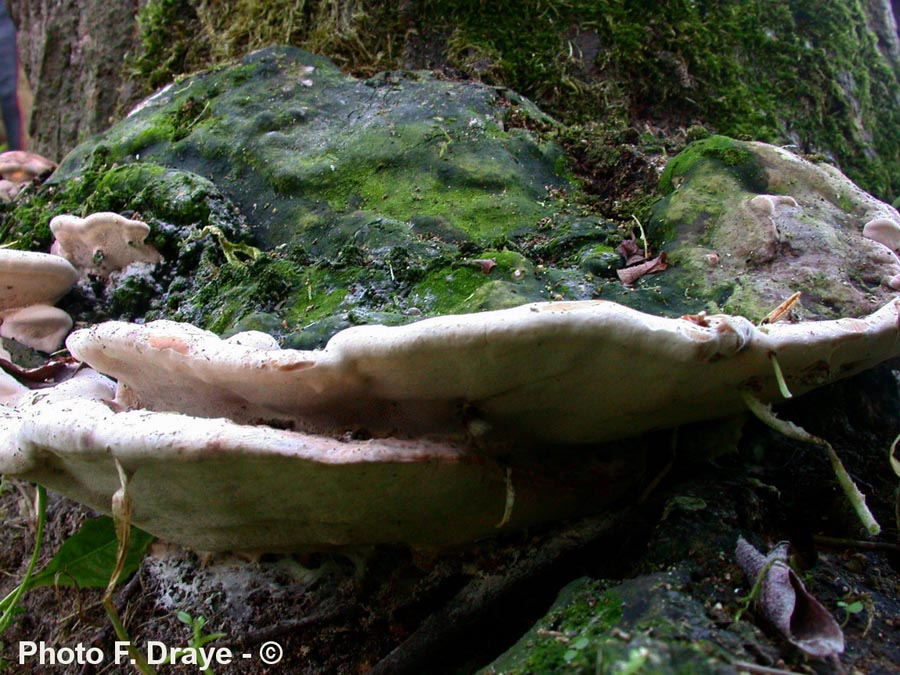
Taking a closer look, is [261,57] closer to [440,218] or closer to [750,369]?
[440,218]

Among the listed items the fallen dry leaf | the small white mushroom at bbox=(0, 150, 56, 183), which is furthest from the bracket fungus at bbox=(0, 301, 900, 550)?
the small white mushroom at bbox=(0, 150, 56, 183)

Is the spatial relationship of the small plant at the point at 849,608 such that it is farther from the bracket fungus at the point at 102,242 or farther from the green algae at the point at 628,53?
the bracket fungus at the point at 102,242

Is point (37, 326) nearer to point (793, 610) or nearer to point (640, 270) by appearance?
point (640, 270)

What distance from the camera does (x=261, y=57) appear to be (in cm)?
297

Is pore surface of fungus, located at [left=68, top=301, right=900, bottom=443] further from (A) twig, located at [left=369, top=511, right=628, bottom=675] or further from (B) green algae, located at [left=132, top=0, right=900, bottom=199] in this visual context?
(B) green algae, located at [left=132, top=0, right=900, bottom=199]

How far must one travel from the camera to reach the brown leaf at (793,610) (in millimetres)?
1281

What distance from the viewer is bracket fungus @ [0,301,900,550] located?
1.31 m

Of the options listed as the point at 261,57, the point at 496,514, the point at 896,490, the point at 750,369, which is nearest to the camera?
the point at 750,369

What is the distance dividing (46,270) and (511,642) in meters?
1.75

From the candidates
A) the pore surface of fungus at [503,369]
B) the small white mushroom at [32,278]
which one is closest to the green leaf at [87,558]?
the pore surface of fungus at [503,369]

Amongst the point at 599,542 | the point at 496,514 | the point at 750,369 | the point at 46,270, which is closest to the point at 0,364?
the point at 46,270

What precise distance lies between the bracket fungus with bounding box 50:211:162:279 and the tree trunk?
5.10 ft

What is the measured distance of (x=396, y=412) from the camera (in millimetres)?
1545

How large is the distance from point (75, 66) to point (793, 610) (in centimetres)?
441
